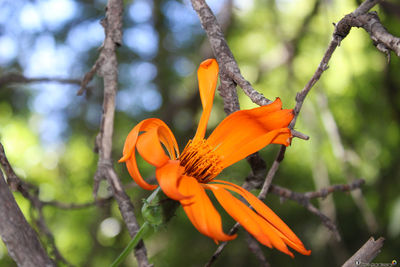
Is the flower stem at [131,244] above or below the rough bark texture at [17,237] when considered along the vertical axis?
below

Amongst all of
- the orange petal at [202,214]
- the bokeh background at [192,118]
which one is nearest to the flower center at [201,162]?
the orange petal at [202,214]

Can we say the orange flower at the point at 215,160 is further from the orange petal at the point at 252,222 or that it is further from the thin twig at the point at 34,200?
the thin twig at the point at 34,200

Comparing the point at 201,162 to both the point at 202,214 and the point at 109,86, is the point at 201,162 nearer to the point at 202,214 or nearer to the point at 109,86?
the point at 202,214

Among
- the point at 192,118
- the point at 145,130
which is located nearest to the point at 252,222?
the point at 145,130

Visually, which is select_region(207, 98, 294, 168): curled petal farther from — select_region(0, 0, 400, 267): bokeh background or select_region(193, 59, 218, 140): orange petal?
select_region(0, 0, 400, 267): bokeh background

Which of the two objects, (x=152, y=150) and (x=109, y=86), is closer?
(x=152, y=150)

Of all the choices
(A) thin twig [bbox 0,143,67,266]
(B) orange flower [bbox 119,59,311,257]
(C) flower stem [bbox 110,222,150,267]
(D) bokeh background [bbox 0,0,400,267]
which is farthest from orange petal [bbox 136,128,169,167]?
(D) bokeh background [bbox 0,0,400,267]

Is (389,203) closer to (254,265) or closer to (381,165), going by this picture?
(381,165)

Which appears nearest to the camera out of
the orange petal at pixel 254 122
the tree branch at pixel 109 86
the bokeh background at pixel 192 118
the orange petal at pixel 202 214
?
the orange petal at pixel 202 214
